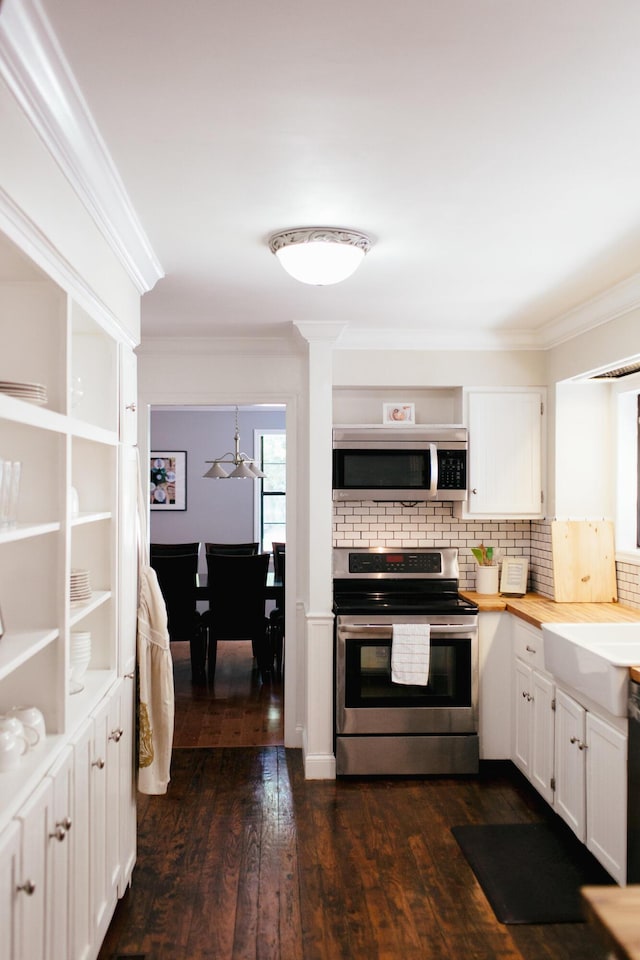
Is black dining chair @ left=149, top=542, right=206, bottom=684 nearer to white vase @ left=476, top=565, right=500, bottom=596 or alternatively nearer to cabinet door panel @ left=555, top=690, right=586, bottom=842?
white vase @ left=476, top=565, right=500, bottom=596

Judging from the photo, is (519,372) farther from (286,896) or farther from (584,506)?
(286,896)

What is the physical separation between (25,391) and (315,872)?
2294 millimetres

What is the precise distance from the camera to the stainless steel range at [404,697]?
4152mm

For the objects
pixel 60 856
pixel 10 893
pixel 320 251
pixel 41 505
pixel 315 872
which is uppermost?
pixel 320 251

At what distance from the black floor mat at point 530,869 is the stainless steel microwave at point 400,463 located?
1.80m

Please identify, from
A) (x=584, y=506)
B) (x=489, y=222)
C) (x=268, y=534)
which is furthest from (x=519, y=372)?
(x=268, y=534)

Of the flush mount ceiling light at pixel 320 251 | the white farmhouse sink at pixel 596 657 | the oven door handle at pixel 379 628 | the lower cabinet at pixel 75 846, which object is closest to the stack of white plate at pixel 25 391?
the lower cabinet at pixel 75 846

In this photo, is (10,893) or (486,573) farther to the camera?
(486,573)

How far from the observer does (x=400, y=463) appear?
447cm

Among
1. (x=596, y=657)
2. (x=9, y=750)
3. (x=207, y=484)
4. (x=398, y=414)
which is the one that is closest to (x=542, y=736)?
(x=596, y=657)

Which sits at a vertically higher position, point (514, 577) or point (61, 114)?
point (61, 114)

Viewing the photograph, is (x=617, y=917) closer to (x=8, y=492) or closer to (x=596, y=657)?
(x=8, y=492)

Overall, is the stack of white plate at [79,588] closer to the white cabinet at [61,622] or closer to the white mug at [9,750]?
the white cabinet at [61,622]

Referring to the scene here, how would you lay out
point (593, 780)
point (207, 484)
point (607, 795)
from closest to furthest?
point (607, 795)
point (593, 780)
point (207, 484)
